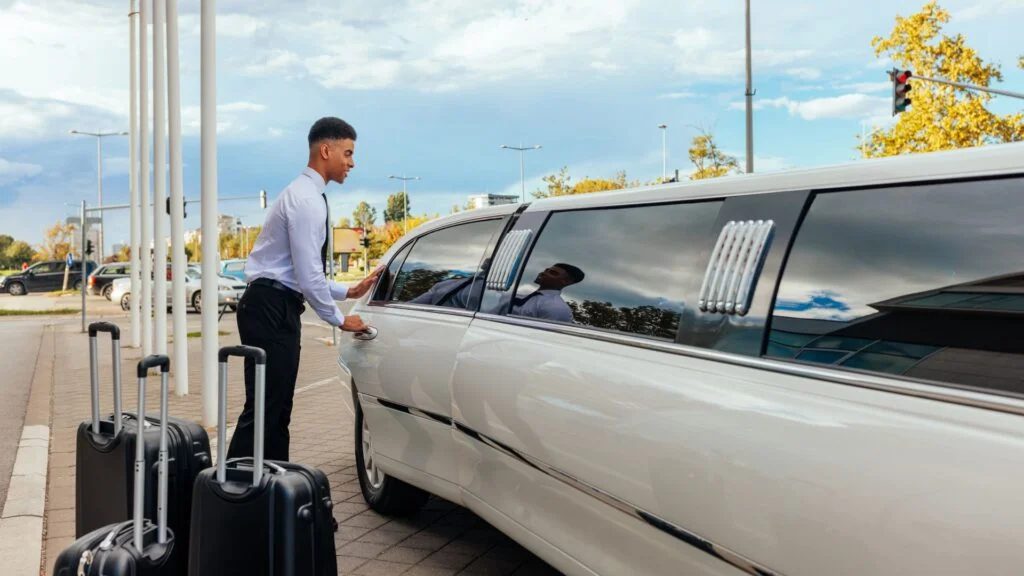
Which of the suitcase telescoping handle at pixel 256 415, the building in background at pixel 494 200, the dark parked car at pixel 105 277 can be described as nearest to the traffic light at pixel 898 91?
the building in background at pixel 494 200

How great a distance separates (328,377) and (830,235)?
34.1ft

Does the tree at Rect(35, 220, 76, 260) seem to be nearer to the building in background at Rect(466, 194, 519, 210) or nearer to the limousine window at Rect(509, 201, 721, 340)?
the building in background at Rect(466, 194, 519, 210)

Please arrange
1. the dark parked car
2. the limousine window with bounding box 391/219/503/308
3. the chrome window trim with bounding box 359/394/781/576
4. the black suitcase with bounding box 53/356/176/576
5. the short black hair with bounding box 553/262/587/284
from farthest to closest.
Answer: the dark parked car < the limousine window with bounding box 391/219/503/308 < the short black hair with bounding box 553/262/587/284 < the black suitcase with bounding box 53/356/176/576 < the chrome window trim with bounding box 359/394/781/576

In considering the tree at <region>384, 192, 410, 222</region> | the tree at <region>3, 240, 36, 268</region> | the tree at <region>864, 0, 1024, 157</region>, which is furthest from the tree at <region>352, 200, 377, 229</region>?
the tree at <region>864, 0, 1024, 157</region>

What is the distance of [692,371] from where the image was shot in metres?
2.37

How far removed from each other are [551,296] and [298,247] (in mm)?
1628

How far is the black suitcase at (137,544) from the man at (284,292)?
4.72 ft

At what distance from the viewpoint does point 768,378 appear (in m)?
2.13

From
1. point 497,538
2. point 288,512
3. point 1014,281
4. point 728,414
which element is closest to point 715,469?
point 728,414

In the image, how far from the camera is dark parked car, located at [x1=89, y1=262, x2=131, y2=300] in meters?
37.6

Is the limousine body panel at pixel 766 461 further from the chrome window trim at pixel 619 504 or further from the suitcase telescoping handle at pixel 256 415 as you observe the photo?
the suitcase telescoping handle at pixel 256 415

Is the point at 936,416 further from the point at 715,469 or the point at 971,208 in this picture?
the point at 715,469

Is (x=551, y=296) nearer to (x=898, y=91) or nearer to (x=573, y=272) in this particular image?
(x=573, y=272)

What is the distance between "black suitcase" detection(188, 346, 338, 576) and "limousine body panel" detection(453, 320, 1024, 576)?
2.38 ft
